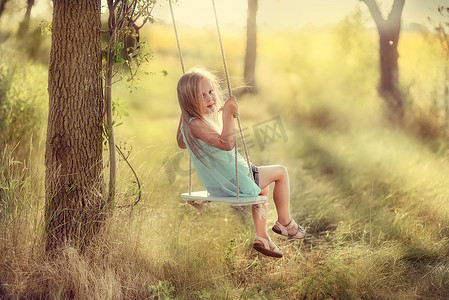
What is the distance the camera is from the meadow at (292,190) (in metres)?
3.90

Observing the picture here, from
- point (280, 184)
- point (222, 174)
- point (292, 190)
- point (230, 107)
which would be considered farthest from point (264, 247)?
point (292, 190)

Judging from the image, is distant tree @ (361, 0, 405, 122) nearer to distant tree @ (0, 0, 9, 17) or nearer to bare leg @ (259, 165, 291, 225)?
bare leg @ (259, 165, 291, 225)

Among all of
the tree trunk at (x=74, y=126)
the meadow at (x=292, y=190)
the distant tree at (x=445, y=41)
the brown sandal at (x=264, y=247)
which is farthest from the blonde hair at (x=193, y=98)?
the distant tree at (x=445, y=41)

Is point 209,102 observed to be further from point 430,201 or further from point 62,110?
point 430,201

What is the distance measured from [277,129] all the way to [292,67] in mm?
1776

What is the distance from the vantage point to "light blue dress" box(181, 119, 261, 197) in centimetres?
330

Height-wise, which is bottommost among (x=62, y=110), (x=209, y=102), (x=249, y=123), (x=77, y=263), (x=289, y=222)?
(x=249, y=123)

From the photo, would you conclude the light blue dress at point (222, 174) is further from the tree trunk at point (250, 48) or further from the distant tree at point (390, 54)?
the tree trunk at point (250, 48)

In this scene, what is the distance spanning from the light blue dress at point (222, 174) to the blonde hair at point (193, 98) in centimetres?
4

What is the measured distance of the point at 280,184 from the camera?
351cm

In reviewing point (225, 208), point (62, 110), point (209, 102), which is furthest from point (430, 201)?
point (62, 110)

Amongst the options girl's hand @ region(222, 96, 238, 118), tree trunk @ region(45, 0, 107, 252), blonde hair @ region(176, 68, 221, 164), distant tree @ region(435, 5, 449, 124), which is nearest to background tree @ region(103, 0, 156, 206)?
tree trunk @ region(45, 0, 107, 252)

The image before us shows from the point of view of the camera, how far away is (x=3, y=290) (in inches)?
149

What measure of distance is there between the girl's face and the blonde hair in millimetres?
15
